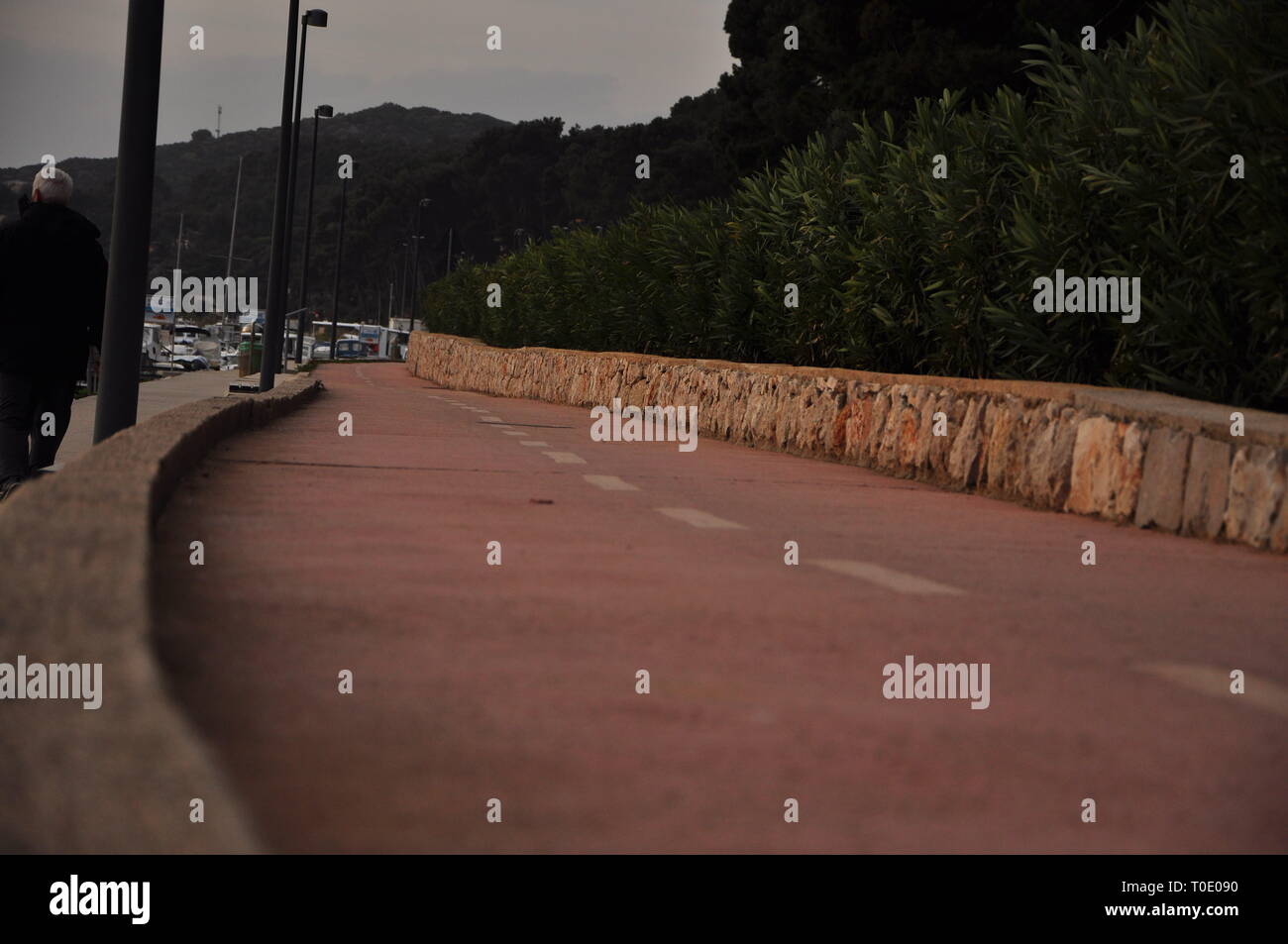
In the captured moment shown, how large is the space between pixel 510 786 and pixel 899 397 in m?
11.0

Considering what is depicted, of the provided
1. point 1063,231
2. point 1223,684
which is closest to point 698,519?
point 1223,684

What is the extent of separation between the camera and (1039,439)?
11555 millimetres

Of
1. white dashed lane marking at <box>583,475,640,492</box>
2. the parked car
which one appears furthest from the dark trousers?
the parked car

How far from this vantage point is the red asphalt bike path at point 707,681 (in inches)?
141

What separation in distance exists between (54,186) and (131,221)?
3.99 ft

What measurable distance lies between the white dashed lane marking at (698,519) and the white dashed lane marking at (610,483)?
1320 millimetres

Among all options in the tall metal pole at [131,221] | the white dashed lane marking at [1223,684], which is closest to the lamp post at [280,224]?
the tall metal pole at [131,221]

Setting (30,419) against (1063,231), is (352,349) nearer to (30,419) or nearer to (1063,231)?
(1063,231)

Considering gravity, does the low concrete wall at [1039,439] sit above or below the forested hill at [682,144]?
below

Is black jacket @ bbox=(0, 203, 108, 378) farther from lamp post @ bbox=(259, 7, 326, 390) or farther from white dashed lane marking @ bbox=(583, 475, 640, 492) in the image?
lamp post @ bbox=(259, 7, 326, 390)

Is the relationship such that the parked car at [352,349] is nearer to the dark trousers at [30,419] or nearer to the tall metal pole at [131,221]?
the tall metal pole at [131,221]

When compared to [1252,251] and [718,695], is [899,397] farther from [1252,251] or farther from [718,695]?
[718,695]

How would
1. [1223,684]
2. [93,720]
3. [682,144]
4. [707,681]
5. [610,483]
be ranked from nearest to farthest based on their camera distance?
[93,720] → [707,681] → [1223,684] → [610,483] → [682,144]
